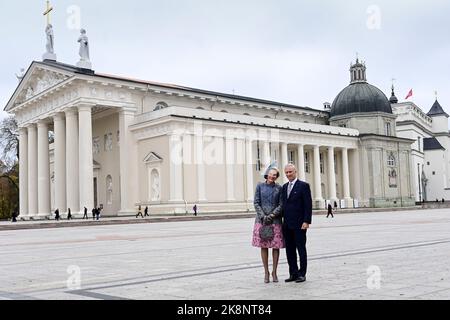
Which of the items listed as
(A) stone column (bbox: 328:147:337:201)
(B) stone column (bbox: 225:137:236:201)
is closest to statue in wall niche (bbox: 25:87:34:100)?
(B) stone column (bbox: 225:137:236:201)

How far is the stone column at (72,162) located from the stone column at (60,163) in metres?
3.35

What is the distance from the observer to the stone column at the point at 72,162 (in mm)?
57062

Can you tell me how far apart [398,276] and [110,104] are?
49527mm

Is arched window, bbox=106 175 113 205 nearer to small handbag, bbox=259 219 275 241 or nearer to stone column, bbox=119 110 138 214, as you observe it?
stone column, bbox=119 110 138 214

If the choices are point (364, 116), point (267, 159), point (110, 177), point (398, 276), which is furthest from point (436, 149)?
point (398, 276)

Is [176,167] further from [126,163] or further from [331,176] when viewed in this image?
[331,176]

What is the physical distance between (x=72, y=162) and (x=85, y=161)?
11.8ft

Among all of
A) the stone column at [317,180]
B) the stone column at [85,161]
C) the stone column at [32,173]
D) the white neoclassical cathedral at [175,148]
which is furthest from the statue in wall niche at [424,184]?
the stone column at [85,161]

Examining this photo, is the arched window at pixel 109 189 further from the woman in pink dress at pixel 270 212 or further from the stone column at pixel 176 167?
the woman in pink dress at pixel 270 212

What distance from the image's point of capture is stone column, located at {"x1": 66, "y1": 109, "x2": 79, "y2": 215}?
187 ft

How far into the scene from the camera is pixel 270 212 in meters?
9.52

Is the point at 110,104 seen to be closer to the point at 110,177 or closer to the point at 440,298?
the point at 110,177

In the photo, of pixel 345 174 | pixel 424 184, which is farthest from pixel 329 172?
pixel 424 184
